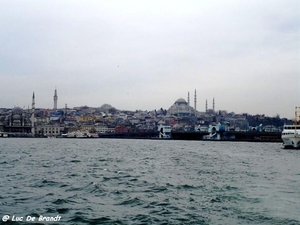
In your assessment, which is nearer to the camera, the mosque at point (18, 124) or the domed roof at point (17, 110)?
the mosque at point (18, 124)

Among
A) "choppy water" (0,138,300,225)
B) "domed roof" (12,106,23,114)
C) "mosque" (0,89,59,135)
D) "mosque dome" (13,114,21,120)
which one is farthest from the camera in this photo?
"domed roof" (12,106,23,114)

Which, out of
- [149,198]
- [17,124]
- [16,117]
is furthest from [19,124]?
[149,198]

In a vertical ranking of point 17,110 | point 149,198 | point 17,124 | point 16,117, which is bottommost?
point 149,198

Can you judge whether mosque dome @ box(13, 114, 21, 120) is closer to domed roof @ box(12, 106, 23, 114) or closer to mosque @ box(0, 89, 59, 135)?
mosque @ box(0, 89, 59, 135)

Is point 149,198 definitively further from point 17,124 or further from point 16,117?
point 16,117

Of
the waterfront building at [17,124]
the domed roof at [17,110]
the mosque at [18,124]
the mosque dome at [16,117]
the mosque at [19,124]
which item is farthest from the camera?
the domed roof at [17,110]

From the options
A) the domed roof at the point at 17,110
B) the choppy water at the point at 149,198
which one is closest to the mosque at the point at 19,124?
the domed roof at the point at 17,110

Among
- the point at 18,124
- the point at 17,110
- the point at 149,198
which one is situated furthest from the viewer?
the point at 17,110

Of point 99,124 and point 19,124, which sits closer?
→ point 19,124

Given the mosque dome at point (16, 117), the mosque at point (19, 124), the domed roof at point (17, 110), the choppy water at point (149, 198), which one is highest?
the domed roof at point (17, 110)

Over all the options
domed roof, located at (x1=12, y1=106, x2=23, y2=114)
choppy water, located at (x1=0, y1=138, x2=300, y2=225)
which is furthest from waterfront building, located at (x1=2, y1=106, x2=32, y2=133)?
choppy water, located at (x1=0, y1=138, x2=300, y2=225)

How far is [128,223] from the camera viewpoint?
9406 millimetres

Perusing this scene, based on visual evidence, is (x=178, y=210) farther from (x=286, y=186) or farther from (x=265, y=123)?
(x=265, y=123)

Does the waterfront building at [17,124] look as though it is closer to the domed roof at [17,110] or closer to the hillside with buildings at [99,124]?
the hillside with buildings at [99,124]
